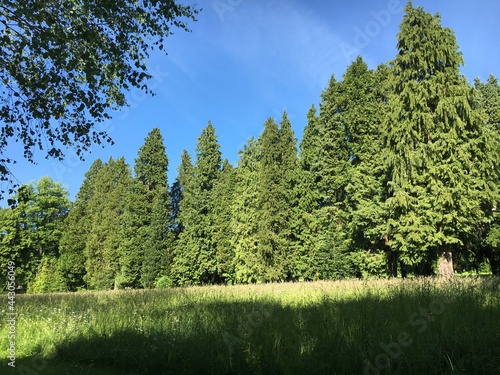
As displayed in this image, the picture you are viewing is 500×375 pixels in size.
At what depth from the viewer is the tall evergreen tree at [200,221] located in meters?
39.0

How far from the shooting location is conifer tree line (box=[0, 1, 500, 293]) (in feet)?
64.2

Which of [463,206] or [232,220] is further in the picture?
[232,220]

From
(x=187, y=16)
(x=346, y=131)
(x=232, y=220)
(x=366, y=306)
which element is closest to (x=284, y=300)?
(x=366, y=306)

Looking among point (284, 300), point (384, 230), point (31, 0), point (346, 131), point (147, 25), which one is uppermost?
point (346, 131)

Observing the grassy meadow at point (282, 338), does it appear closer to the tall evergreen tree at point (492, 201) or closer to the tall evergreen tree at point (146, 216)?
the tall evergreen tree at point (492, 201)

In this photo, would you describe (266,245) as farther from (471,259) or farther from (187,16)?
(187,16)

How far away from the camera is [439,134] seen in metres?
19.5

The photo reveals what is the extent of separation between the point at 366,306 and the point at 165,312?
418 cm

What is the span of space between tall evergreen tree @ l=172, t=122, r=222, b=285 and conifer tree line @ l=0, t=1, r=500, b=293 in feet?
0.49

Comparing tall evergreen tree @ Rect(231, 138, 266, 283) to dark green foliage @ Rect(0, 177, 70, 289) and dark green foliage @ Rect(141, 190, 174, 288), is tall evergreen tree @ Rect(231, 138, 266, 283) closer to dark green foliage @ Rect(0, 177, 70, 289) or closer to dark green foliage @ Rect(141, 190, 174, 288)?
dark green foliage @ Rect(141, 190, 174, 288)

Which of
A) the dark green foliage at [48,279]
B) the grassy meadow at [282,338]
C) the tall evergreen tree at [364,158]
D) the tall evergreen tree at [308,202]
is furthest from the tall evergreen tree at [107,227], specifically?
the grassy meadow at [282,338]

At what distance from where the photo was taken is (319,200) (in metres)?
33.1

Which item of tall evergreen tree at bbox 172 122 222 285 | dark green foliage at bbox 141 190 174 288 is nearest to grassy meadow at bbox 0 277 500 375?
tall evergreen tree at bbox 172 122 222 285

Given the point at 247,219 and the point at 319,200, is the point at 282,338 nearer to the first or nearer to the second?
the point at 319,200
